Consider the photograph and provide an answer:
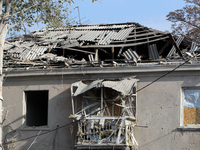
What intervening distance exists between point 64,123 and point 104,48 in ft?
14.1

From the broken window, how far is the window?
7214 mm

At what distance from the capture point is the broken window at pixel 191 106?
12.2m

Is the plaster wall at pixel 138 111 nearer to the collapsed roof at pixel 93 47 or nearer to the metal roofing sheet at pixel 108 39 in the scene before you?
the collapsed roof at pixel 93 47

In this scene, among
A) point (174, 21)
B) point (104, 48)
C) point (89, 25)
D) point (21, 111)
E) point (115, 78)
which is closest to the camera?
point (115, 78)

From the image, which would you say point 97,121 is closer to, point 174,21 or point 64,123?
point 64,123

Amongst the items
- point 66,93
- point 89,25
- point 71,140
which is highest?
point 89,25

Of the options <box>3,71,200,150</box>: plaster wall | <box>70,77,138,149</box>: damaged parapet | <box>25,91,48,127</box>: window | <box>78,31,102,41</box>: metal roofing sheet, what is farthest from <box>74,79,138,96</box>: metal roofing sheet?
<box>25,91,48,127</box>: window

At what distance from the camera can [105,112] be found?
1270cm

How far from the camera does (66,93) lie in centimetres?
1332

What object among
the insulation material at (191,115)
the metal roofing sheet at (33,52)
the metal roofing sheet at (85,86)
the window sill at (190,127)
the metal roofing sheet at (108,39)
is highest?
the metal roofing sheet at (108,39)

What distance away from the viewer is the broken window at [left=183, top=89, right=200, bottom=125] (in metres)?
12.2

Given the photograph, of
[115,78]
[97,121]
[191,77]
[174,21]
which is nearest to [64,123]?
[97,121]

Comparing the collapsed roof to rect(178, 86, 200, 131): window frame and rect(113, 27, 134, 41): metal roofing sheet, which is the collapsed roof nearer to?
rect(113, 27, 134, 41): metal roofing sheet

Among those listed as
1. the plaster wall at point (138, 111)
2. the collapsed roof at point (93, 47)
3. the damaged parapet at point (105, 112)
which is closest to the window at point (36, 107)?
the plaster wall at point (138, 111)
